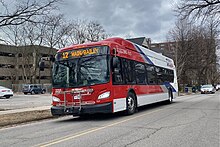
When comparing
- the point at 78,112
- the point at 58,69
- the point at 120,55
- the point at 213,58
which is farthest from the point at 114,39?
the point at 213,58

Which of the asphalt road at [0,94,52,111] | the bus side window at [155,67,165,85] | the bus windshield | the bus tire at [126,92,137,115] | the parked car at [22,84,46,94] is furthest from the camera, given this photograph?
the parked car at [22,84,46,94]

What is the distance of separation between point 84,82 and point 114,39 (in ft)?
8.54

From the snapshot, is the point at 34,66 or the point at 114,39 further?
the point at 34,66

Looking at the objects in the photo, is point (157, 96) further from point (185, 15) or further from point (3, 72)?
point (3, 72)

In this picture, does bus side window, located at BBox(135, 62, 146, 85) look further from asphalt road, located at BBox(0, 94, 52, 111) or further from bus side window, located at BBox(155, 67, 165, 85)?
asphalt road, located at BBox(0, 94, 52, 111)

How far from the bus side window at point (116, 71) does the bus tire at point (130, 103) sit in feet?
3.53

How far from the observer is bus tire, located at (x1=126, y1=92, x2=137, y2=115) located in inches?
483

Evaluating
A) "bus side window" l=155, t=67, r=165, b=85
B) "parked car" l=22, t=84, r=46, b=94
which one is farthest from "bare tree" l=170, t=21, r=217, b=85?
"bus side window" l=155, t=67, r=165, b=85

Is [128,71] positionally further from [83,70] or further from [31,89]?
[31,89]

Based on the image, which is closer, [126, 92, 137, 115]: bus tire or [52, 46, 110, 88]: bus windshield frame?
[52, 46, 110, 88]: bus windshield frame

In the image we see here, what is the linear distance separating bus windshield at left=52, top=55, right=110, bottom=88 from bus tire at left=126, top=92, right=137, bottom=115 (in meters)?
2.07

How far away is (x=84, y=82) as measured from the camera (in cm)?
1097

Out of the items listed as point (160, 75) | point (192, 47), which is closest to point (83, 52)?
point (160, 75)

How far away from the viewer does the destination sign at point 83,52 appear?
11156 mm
